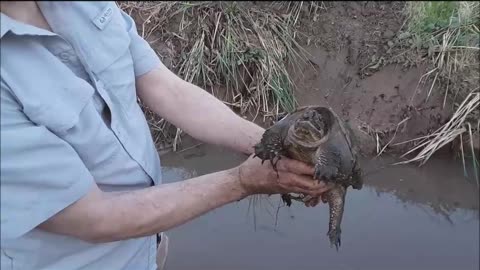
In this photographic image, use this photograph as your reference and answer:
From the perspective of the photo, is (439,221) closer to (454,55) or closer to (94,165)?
(454,55)

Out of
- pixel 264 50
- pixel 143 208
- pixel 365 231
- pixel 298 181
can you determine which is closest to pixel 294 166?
pixel 298 181

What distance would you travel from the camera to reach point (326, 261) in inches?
108

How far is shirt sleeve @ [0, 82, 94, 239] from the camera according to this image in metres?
1.15

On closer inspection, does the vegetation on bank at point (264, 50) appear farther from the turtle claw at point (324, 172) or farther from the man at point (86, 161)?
the turtle claw at point (324, 172)

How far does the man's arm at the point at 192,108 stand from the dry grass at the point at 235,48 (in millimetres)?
1823

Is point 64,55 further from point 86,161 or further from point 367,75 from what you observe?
point 367,75

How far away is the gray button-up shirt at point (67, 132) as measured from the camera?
1166 millimetres

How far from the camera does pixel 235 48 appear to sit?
3564 mm

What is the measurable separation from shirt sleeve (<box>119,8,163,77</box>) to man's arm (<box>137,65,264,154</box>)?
2 cm

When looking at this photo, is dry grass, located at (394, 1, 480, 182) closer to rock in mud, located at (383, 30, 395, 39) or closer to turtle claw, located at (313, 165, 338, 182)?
rock in mud, located at (383, 30, 395, 39)

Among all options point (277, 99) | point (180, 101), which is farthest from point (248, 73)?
point (180, 101)

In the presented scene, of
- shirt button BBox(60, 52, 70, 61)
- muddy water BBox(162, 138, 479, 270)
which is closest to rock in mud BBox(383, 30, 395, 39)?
muddy water BBox(162, 138, 479, 270)

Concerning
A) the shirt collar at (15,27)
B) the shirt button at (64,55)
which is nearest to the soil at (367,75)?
the shirt button at (64,55)

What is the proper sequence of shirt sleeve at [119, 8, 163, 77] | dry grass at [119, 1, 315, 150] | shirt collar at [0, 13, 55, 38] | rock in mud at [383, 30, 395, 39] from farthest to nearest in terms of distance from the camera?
rock in mud at [383, 30, 395, 39]
dry grass at [119, 1, 315, 150]
shirt sleeve at [119, 8, 163, 77]
shirt collar at [0, 13, 55, 38]
